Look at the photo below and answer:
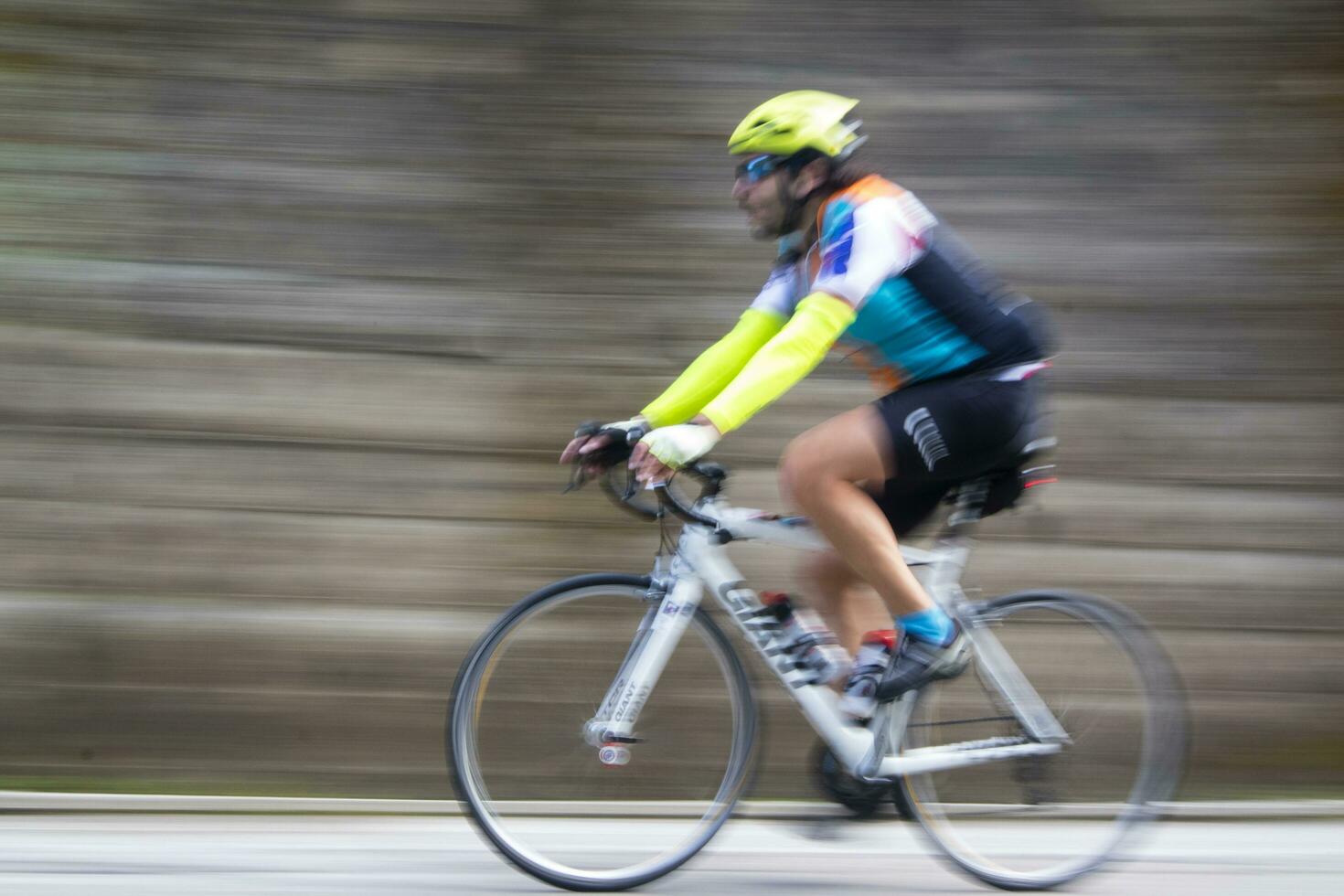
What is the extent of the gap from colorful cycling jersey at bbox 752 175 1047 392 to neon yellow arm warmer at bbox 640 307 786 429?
0.64 ft

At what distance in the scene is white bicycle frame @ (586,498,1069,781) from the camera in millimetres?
3393

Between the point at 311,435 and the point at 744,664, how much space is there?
79.4 inches

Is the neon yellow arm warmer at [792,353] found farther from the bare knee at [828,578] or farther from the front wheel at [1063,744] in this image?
the front wheel at [1063,744]

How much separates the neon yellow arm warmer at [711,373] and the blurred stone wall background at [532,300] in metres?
1.29

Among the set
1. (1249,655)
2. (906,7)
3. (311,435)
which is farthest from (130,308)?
(1249,655)

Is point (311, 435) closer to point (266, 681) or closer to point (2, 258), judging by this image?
point (266, 681)

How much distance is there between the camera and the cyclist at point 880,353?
3.16 meters

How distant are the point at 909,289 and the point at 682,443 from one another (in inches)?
27.5

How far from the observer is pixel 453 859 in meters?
3.86

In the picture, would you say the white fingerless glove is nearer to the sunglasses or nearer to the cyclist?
the cyclist

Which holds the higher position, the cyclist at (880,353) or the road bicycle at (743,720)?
the cyclist at (880,353)

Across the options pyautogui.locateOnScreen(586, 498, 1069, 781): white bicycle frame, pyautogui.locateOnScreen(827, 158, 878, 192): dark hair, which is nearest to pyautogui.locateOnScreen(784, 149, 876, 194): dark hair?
pyautogui.locateOnScreen(827, 158, 878, 192): dark hair

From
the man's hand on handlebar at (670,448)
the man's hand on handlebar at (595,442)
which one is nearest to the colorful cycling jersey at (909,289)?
the man's hand on handlebar at (670,448)

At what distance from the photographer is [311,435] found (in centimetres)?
473
